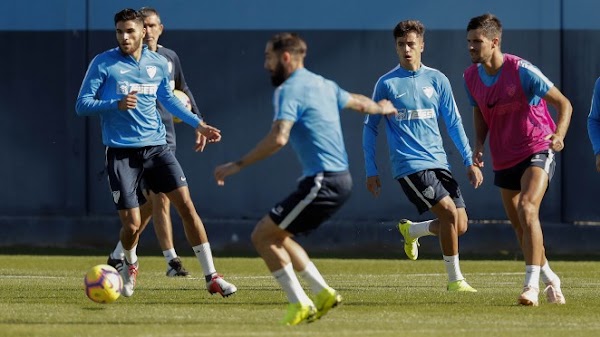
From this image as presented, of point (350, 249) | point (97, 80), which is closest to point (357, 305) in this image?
point (97, 80)

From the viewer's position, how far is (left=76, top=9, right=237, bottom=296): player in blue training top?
41.1 ft

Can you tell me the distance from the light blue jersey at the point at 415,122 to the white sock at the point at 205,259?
1718 millimetres

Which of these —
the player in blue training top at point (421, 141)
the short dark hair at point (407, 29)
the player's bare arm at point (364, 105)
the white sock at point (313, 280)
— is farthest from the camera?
the short dark hair at point (407, 29)

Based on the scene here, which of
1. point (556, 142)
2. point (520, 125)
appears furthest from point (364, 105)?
point (520, 125)

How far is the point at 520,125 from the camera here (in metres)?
12.0

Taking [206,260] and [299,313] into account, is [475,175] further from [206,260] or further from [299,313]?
[299,313]

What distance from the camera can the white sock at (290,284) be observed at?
988 centimetres

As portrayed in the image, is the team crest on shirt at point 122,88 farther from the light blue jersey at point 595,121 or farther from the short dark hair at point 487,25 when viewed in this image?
the light blue jersey at point 595,121

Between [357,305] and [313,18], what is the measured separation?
8.74 m

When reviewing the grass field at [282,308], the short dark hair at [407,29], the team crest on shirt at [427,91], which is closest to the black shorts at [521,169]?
the grass field at [282,308]

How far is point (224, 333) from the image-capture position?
9344mm

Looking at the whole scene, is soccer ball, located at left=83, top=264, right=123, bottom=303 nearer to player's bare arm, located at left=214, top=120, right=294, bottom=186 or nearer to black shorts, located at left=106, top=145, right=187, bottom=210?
black shorts, located at left=106, top=145, right=187, bottom=210

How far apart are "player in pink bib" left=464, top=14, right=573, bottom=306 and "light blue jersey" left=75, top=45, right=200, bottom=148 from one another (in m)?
2.56

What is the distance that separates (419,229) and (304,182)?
181 inches
